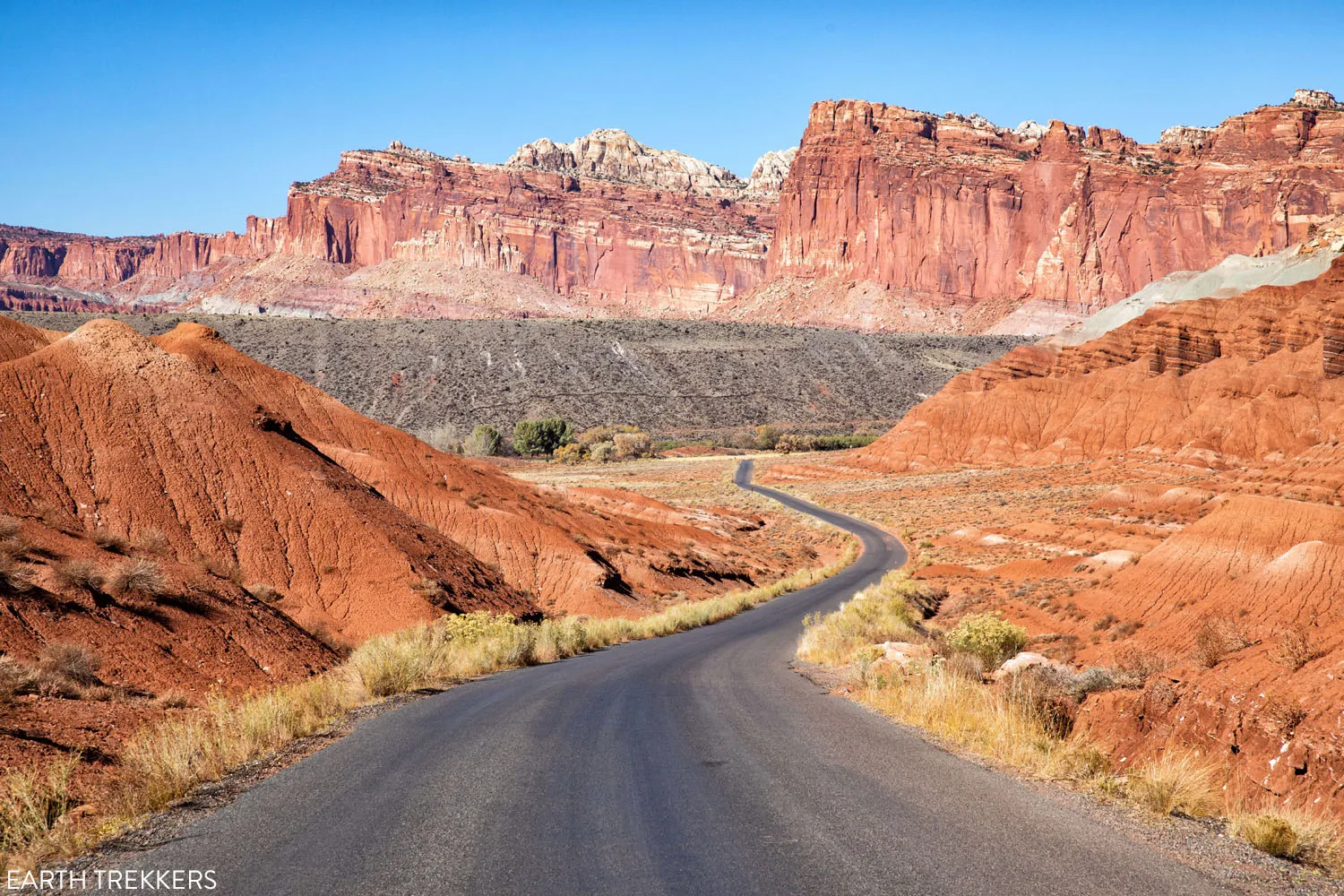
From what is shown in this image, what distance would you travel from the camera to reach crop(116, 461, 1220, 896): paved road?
239 inches

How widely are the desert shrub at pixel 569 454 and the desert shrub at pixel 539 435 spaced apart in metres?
2.13

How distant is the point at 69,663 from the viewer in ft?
39.8

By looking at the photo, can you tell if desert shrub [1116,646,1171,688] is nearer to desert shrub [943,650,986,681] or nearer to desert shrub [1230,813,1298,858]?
desert shrub [943,650,986,681]

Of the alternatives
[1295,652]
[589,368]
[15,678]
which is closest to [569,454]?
[589,368]

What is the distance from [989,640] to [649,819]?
1628 cm

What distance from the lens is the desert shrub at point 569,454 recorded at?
329ft

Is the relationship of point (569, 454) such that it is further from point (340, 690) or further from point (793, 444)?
point (340, 690)

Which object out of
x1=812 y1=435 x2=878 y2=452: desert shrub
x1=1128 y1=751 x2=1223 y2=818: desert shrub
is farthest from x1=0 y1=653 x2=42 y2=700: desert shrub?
x1=812 y1=435 x2=878 y2=452: desert shrub

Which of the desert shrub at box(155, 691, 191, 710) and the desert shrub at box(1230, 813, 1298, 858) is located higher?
the desert shrub at box(1230, 813, 1298, 858)

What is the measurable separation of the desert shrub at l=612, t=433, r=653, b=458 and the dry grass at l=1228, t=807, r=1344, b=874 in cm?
9527

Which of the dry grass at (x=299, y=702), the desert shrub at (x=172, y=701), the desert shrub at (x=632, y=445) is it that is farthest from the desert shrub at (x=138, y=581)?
the desert shrub at (x=632, y=445)

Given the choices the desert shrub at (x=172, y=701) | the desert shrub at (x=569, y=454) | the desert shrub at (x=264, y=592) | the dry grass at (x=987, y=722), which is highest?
the dry grass at (x=987, y=722)

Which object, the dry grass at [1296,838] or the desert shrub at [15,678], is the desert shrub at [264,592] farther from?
the dry grass at [1296,838]

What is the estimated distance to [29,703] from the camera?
993 cm
